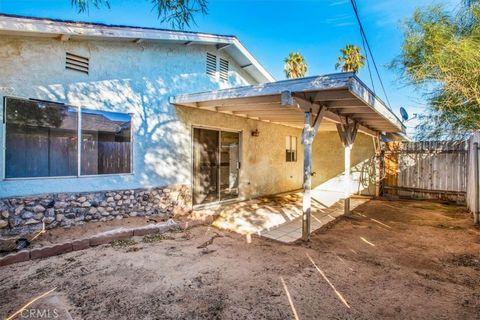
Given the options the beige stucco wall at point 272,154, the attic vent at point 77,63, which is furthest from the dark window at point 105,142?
the beige stucco wall at point 272,154

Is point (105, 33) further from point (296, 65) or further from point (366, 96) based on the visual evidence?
point (296, 65)

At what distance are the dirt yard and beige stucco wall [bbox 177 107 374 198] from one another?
3427mm

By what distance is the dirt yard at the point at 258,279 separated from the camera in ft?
8.73

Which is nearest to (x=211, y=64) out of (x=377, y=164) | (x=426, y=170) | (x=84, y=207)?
(x=84, y=207)

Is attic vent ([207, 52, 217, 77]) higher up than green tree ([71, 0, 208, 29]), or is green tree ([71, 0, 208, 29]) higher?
attic vent ([207, 52, 217, 77])

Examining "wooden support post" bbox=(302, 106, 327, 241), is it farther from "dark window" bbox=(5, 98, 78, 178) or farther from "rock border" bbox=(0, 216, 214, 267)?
"dark window" bbox=(5, 98, 78, 178)

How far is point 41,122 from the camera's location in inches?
176

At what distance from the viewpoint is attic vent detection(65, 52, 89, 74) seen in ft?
15.4

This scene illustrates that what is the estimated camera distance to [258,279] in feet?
10.9

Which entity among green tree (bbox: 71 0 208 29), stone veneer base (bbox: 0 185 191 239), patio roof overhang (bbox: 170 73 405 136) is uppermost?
green tree (bbox: 71 0 208 29)

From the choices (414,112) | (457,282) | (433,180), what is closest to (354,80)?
(457,282)

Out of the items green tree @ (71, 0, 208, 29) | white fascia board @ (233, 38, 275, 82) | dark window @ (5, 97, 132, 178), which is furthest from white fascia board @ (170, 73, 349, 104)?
white fascia board @ (233, 38, 275, 82)

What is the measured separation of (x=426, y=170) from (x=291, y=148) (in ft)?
16.5

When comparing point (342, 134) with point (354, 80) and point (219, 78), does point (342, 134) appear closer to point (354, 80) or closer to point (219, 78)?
point (354, 80)
